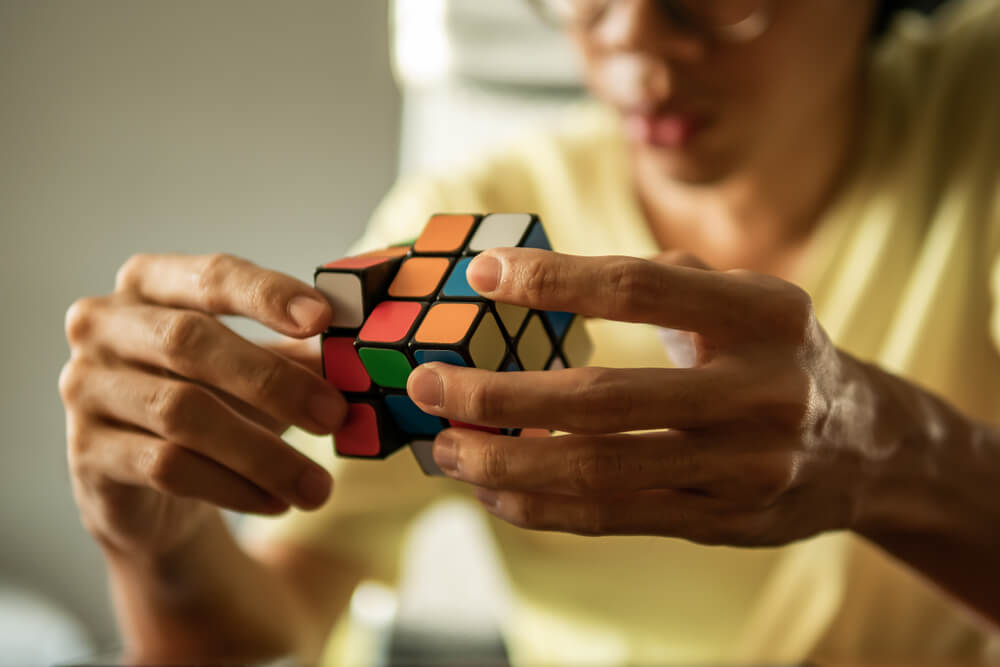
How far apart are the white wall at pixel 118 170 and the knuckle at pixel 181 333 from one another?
66 millimetres

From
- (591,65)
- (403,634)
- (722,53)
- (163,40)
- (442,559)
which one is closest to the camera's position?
(163,40)

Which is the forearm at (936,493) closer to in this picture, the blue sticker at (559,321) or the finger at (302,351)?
the blue sticker at (559,321)

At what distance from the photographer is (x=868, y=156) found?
88 centimetres

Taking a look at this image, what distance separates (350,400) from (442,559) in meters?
0.92

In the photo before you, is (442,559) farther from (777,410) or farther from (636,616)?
(777,410)

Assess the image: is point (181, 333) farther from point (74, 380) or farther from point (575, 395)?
point (575, 395)

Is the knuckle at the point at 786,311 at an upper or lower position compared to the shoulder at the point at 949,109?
upper

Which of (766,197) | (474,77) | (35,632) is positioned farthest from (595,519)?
(474,77)

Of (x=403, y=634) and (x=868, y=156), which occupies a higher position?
(x=868, y=156)

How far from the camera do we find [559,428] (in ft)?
1.20

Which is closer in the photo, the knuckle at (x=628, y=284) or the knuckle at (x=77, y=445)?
the knuckle at (x=628, y=284)

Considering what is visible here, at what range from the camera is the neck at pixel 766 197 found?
84 centimetres

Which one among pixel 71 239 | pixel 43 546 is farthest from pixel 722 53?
pixel 43 546

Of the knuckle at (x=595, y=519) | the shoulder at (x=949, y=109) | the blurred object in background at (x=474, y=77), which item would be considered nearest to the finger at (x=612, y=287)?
the knuckle at (x=595, y=519)
